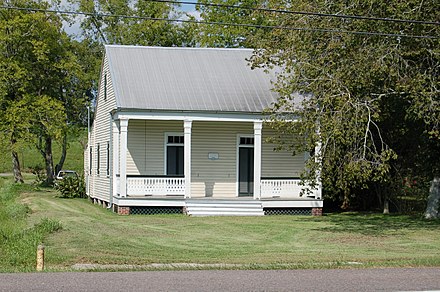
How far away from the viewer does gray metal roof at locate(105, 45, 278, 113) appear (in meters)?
28.1

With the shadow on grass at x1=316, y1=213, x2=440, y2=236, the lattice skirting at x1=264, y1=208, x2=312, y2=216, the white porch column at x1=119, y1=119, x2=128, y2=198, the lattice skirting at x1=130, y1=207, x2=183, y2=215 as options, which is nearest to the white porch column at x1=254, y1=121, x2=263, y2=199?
the lattice skirting at x1=264, y1=208, x2=312, y2=216

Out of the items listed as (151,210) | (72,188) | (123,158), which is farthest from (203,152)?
(72,188)

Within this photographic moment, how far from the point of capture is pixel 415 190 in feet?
99.9

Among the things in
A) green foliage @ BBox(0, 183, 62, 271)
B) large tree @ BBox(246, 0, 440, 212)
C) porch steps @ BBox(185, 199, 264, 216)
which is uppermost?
large tree @ BBox(246, 0, 440, 212)

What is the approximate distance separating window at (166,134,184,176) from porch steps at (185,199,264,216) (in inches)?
105

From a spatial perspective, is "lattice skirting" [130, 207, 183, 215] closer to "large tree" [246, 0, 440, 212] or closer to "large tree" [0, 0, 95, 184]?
"large tree" [246, 0, 440, 212]

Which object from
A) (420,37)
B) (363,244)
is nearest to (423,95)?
(420,37)

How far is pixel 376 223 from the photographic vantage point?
83.0ft

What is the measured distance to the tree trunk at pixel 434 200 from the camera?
26188 millimetres

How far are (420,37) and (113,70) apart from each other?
13.7m

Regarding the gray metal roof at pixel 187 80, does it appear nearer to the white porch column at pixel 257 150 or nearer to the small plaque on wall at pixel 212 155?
the white porch column at pixel 257 150

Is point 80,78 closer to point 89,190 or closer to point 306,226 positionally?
point 89,190

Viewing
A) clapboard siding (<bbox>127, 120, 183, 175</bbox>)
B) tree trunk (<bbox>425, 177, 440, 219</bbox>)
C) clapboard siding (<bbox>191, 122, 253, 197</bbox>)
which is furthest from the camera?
clapboard siding (<bbox>191, 122, 253, 197</bbox>)

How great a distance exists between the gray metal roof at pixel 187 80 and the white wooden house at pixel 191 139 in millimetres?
41
